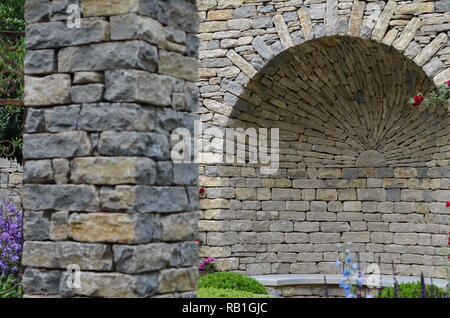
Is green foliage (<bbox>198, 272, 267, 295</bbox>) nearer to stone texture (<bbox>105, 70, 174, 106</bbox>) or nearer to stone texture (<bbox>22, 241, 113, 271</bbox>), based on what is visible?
stone texture (<bbox>22, 241, 113, 271</bbox>)

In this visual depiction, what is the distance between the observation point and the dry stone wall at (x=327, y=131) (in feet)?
22.7

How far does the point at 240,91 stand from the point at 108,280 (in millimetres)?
4660

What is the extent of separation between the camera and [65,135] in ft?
10.1

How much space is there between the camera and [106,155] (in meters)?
2.99

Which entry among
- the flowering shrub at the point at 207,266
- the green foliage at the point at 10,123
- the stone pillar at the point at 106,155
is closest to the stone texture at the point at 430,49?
the flowering shrub at the point at 207,266

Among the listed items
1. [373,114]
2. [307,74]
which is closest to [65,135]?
[307,74]

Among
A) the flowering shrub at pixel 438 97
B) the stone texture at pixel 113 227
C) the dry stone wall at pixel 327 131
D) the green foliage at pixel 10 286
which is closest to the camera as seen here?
the stone texture at pixel 113 227

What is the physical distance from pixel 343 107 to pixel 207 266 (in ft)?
8.99

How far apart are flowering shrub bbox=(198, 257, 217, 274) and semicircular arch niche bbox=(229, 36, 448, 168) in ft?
5.41

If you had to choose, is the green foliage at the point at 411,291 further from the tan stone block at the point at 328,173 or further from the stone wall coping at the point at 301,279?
the tan stone block at the point at 328,173

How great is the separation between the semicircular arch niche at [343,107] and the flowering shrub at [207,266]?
64.9 inches

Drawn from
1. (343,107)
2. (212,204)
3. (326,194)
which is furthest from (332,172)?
(212,204)

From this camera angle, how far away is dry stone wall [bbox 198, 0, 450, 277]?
22.7 feet
